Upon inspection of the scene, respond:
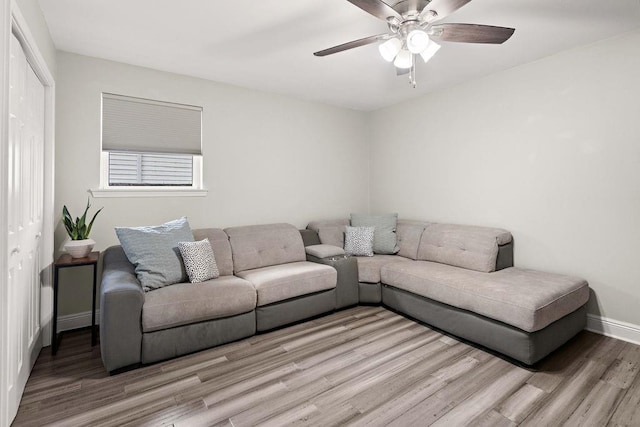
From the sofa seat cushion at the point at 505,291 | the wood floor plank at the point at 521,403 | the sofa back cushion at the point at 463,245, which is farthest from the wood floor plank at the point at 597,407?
the sofa back cushion at the point at 463,245

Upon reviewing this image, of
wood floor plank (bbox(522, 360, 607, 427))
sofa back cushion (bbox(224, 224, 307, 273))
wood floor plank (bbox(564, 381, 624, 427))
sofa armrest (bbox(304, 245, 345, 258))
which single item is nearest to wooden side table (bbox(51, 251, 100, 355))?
sofa back cushion (bbox(224, 224, 307, 273))

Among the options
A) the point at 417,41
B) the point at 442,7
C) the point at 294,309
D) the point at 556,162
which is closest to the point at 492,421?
the point at 294,309

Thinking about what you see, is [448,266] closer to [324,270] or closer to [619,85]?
[324,270]

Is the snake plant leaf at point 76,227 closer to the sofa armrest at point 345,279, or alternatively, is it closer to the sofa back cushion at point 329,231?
the sofa armrest at point 345,279

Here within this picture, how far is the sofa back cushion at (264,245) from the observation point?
3.29 metres

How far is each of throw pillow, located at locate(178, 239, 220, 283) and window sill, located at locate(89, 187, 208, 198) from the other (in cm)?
82

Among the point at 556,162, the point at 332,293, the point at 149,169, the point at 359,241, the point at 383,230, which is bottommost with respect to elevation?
the point at 332,293

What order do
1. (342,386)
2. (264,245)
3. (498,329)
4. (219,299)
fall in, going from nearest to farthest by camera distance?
1. (342,386)
2. (498,329)
3. (219,299)
4. (264,245)

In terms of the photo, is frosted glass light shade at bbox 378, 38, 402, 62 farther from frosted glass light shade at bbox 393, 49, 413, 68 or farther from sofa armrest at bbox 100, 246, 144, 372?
sofa armrest at bbox 100, 246, 144, 372

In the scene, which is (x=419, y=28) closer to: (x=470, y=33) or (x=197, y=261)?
(x=470, y=33)

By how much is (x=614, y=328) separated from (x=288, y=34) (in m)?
3.56

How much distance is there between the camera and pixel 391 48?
2.03 m

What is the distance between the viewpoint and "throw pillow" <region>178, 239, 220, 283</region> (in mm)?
2678

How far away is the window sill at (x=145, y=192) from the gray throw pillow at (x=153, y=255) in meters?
0.62
